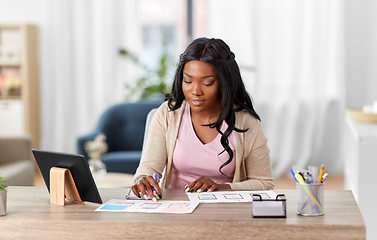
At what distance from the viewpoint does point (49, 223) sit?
4.08 feet

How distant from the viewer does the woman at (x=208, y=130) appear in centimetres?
167

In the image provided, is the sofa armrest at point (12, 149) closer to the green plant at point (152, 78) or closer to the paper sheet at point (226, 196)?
the green plant at point (152, 78)

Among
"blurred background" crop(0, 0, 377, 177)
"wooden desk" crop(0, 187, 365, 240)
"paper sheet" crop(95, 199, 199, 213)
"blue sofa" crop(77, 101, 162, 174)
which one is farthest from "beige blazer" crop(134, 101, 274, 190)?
"blurred background" crop(0, 0, 377, 177)

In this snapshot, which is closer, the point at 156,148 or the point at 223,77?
the point at 223,77

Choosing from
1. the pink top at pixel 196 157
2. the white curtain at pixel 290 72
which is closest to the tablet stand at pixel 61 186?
the pink top at pixel 196 157

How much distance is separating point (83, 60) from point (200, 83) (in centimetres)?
351

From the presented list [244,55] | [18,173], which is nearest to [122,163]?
[18,173]

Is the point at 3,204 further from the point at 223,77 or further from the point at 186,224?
the point at 223,77

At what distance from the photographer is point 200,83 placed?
1648mm

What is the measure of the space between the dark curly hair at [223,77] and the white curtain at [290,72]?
2.92m

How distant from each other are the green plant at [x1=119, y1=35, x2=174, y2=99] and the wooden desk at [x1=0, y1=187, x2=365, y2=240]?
3.25m

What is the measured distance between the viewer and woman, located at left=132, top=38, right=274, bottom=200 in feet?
5.48

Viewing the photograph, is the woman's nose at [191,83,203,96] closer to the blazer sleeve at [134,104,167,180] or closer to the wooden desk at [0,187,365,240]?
the blazer sleeve at [134,104,167,180]

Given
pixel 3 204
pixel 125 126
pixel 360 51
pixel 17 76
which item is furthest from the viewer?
pixel 17 76
